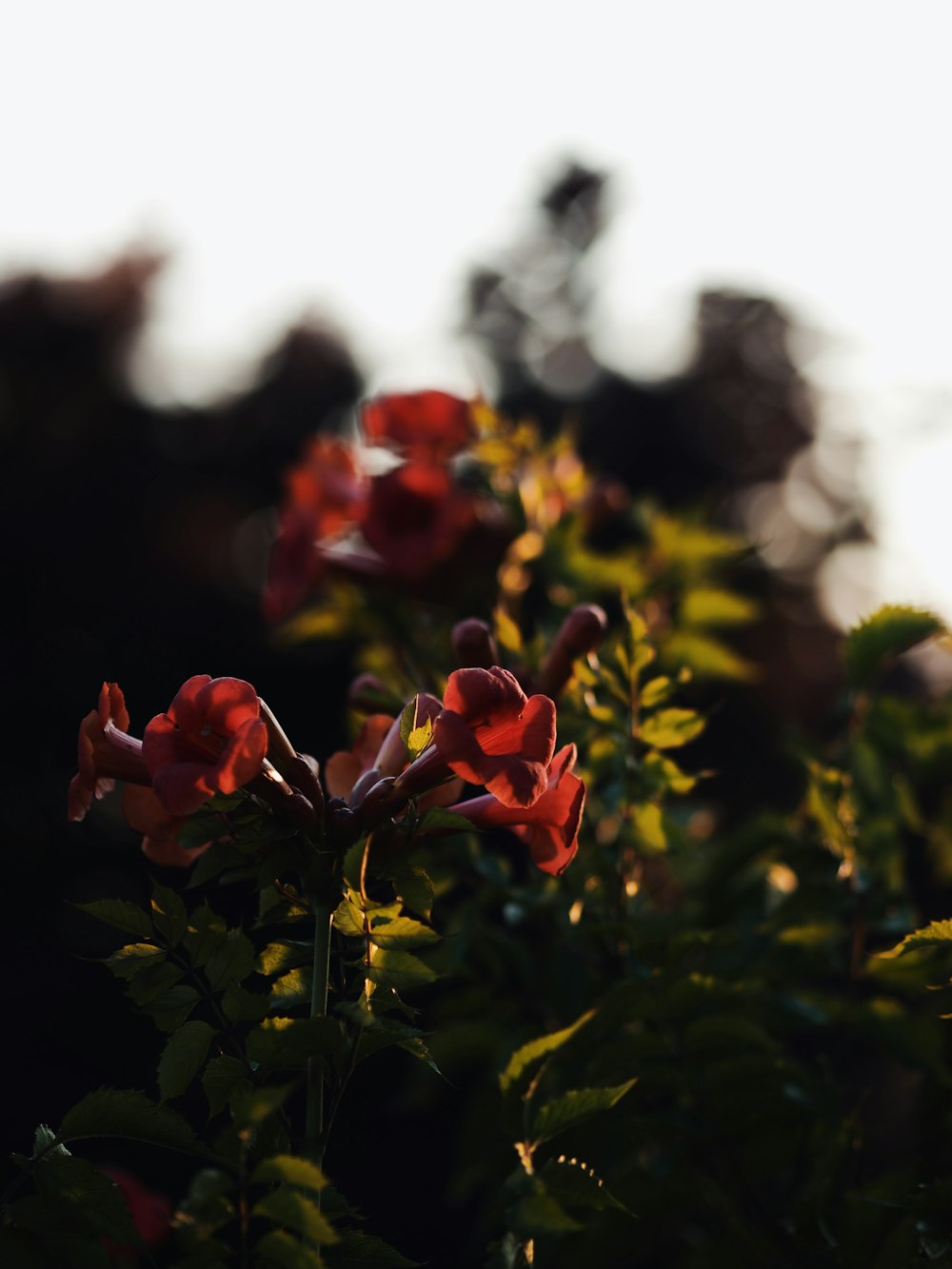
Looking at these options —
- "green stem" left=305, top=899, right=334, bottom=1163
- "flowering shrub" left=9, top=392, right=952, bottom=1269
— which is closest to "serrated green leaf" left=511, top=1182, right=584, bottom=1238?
"flowering shrub" left=9, top=392, right=952, bottom=1269

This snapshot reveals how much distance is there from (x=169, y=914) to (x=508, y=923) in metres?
1.05

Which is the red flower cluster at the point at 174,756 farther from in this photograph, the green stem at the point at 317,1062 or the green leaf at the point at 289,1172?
the green leaf at the point at 289,1172

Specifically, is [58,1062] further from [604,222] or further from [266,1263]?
[604,222]

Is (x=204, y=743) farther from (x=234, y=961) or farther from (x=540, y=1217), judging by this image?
(x=540, y=1217)

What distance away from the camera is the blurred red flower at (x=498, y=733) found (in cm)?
124

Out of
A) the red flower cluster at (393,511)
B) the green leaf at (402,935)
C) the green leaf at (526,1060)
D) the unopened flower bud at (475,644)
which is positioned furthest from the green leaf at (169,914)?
the red flower cluster at (393,511)

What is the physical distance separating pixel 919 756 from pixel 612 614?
8.90ft

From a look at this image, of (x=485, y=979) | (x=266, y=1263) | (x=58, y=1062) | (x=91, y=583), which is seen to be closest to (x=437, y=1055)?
(x=485, y=979)

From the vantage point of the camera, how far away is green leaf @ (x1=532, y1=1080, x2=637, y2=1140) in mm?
1296

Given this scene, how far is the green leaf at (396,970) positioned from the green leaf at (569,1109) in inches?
10.7

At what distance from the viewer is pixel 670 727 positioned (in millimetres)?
1742

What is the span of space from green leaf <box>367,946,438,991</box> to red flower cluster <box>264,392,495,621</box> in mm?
1507

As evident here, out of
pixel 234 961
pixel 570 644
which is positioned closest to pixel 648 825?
pixel 570 644

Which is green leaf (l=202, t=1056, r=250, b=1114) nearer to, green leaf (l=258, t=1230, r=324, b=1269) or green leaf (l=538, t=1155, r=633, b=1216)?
green leaf (l=258, t=1230, r=324, b=1269)
